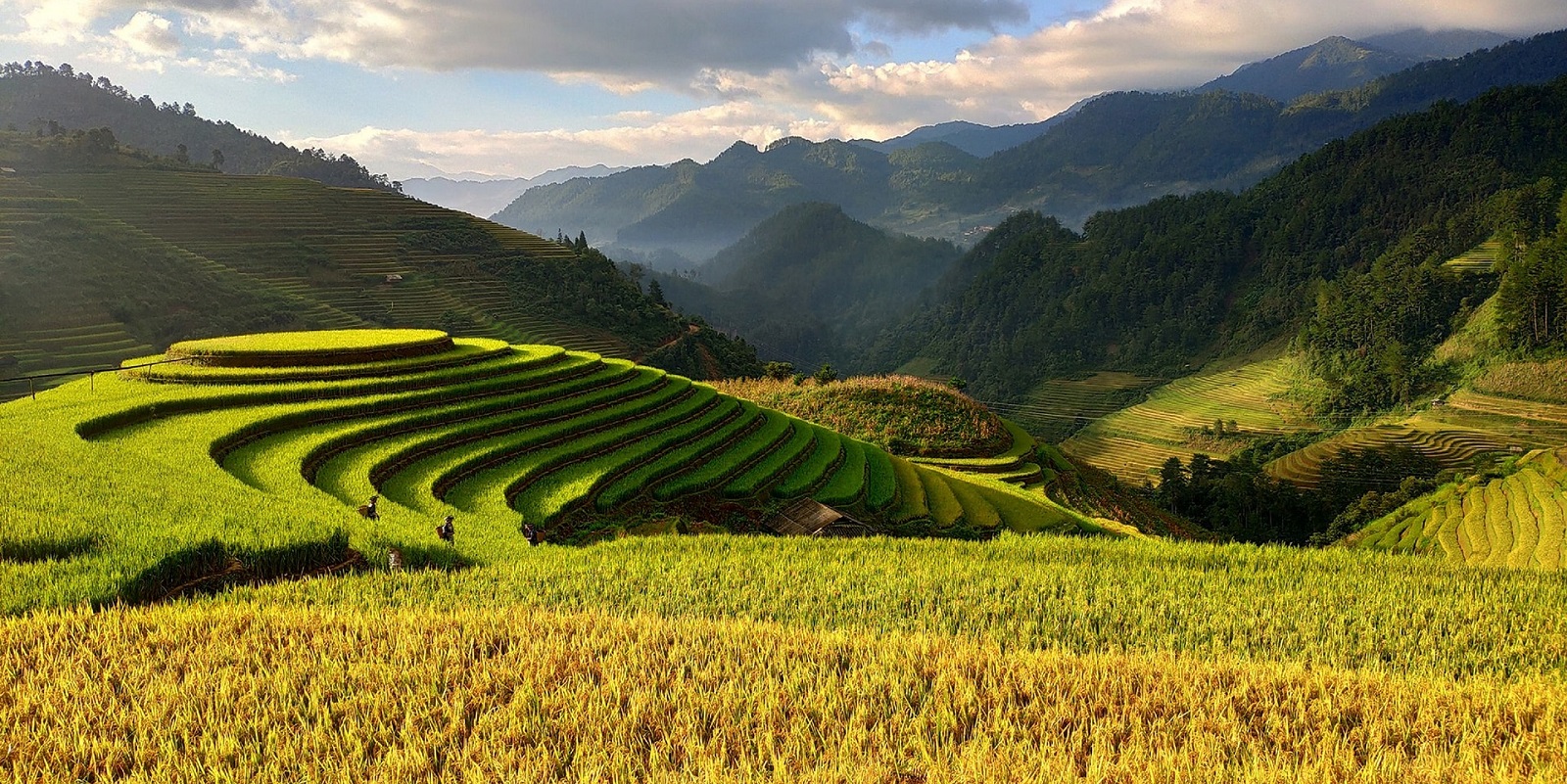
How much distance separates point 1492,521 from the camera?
1228 inches

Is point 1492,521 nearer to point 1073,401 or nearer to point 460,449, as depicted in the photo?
point 460,449

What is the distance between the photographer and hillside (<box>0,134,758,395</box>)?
140 feet

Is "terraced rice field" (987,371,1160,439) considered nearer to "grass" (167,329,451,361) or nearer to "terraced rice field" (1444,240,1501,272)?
"terraced rice field" (1444,240,1501,272)

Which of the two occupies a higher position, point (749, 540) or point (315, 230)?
point (315, 230)

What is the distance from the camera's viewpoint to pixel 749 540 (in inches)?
412

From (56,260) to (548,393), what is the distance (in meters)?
47.1

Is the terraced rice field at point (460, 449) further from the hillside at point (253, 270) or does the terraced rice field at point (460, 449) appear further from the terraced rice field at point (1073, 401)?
the terraced rice field at point (1073, 401)

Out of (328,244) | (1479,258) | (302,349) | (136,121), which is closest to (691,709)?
(302,349)

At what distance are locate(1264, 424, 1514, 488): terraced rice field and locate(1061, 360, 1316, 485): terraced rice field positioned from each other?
8806mm

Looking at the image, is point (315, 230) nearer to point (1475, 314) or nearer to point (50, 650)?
point (50, 650)

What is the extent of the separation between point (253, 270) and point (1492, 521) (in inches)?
3224

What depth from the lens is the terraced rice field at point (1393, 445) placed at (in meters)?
50.6

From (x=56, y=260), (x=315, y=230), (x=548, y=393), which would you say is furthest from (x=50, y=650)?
(x=315, y=230)

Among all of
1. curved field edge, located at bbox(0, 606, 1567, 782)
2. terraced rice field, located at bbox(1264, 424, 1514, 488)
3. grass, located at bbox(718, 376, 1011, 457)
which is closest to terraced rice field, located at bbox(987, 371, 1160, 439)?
terraced rice field, located at bbox(1264, 424, 1514, 488)
